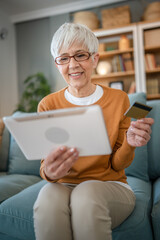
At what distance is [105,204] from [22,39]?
13.6 ft

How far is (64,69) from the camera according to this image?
3.60 feet

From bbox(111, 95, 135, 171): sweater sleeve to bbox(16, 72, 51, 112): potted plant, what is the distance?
9.28 feet

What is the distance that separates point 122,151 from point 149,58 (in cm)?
286

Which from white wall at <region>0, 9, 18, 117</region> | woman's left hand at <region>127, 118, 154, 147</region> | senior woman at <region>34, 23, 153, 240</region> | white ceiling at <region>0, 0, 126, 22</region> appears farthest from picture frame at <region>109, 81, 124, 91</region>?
woman's left hand at <region>127, 118, 154, 147</region>

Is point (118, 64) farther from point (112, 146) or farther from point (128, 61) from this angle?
point (112, 146)

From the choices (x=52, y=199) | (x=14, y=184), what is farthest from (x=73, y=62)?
(x=14, y=184)

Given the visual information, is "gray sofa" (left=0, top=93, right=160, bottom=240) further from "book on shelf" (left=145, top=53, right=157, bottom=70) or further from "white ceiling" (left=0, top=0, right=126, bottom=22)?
"white ceiling" (left=0, top=0, right=126, bottom=22)

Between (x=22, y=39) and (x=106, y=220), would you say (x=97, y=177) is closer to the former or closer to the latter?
(x=106, y=220)

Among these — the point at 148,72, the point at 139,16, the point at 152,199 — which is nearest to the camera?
the point at 152,199

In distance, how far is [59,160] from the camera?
83 cm

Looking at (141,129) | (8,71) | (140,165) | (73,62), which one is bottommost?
(140,165)

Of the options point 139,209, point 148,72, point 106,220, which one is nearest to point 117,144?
point 139,209

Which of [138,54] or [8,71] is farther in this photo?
[8,71]

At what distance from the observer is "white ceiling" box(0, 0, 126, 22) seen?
12.7 ft
